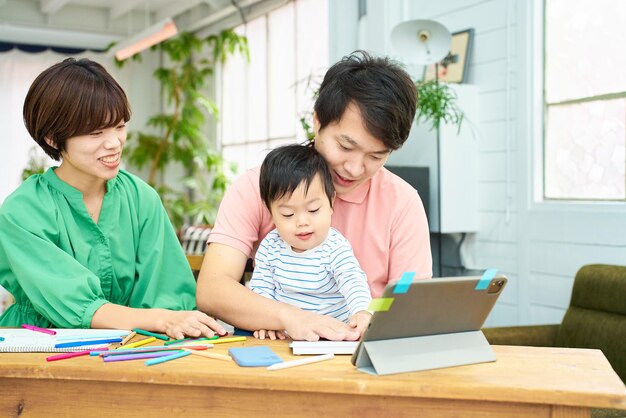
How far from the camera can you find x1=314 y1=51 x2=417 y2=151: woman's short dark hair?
170 cm

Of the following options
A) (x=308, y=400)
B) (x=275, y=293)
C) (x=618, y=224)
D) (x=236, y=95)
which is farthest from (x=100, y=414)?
(x=236, y=95)

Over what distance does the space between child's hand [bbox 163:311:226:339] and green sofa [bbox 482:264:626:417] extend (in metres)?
1.61

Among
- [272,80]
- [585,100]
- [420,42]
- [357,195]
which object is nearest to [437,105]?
[420,42]

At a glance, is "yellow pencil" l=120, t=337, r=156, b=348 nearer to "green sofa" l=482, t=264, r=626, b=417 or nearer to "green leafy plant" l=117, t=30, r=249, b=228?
"green sofa" l=482, t=264, r=626, b=417

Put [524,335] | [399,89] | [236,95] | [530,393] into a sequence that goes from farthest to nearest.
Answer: [236,95], [524,335], [399,89], [530,393]

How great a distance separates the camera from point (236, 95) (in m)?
8.28

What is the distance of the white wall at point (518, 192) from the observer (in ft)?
12.1

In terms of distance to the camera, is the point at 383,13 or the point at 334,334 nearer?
the point at 334,334

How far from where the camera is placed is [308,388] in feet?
4.04

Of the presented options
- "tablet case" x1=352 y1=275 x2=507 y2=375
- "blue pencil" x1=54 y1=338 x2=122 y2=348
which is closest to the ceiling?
"blue pencil" x1=54 y1=338 x2=122 y2=348

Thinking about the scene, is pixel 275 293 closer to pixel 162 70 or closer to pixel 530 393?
pixel 530 393

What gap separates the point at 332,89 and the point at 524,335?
69.6 inches

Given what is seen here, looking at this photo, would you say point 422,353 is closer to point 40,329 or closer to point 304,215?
point 304,215

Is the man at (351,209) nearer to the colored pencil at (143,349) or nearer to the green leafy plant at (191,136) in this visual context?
the colored pencil at (143,349)
